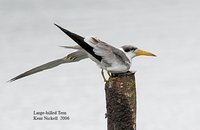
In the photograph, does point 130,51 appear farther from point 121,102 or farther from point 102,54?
→ point 121,102

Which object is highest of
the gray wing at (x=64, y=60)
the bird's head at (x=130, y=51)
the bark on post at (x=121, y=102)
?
the bird's head at (x=130, y=51)

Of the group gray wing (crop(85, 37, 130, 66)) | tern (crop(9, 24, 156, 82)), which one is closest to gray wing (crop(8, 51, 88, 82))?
tern (crop(9, 24, 156, 82))

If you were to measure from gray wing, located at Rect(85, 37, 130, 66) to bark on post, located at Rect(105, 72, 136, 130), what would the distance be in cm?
14

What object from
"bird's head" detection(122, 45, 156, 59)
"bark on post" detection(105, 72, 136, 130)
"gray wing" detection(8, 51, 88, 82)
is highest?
"bird's head" detection(122, 45, 156, 59)

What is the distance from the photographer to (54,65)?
6.42 m

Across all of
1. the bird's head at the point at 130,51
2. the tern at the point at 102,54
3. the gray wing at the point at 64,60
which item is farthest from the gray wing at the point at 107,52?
the gray wing at the point at 64,60

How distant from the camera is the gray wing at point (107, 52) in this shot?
5.98 metres

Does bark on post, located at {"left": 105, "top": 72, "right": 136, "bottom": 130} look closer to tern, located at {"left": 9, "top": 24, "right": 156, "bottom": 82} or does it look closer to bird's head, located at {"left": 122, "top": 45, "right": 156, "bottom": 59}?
tern, located at {"left": 9, "top": 24, "right": 156, "bottom": 82}

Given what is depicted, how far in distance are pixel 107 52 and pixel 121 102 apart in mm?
435

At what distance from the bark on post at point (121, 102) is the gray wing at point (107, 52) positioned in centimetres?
14

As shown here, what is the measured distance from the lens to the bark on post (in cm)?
602

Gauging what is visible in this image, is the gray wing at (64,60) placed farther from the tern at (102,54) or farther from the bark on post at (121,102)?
the bark on post at (121,102)

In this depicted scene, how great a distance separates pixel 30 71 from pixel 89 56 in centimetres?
62

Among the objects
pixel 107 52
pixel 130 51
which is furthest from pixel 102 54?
pixel 130 51
